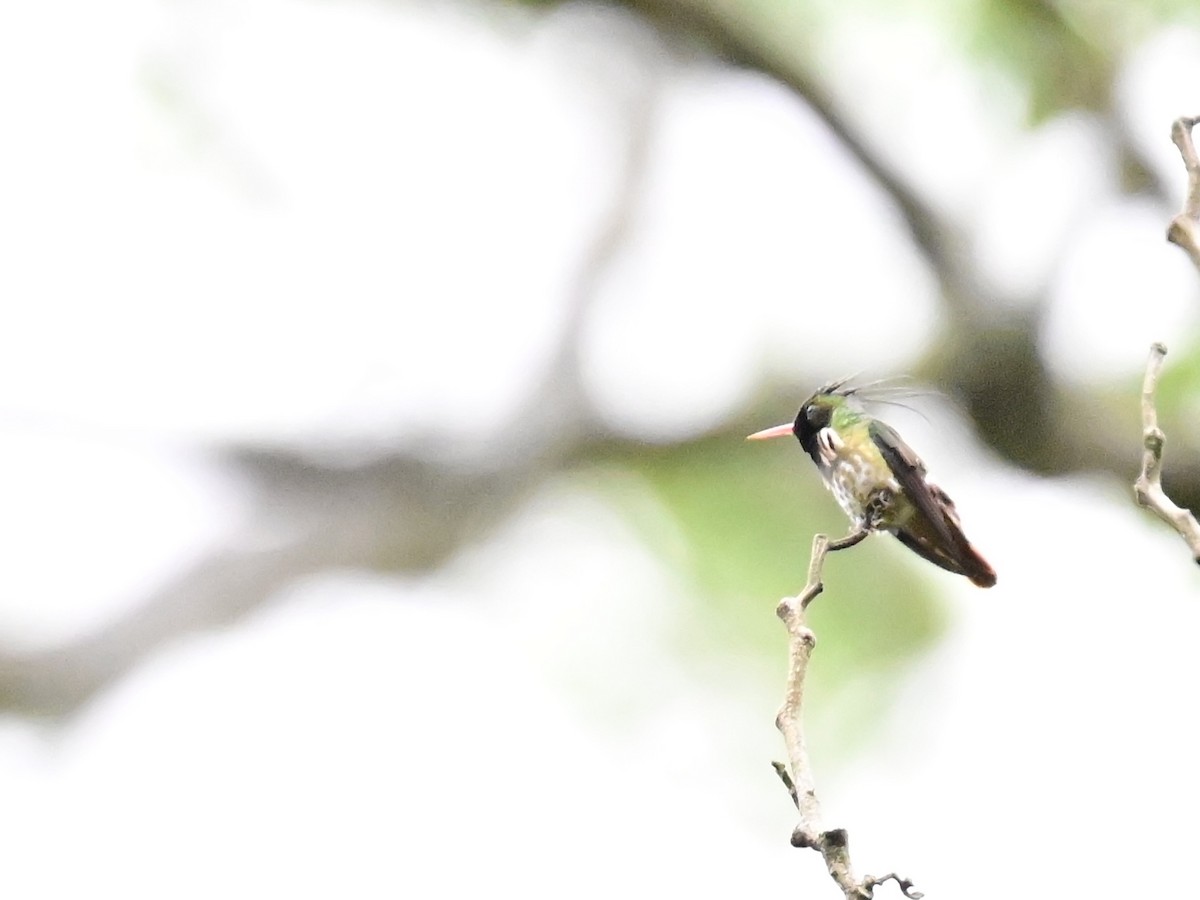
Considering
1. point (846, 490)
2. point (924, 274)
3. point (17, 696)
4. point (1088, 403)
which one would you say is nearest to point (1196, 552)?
point (846, 490)

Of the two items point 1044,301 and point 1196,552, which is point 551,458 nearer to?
point 1044,301

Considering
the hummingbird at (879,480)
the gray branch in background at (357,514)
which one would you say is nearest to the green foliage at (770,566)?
the gray branch in background at (357,514)

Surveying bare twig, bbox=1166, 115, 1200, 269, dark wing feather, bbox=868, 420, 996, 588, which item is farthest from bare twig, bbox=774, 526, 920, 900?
bare twig, bbox=1166, 115, 1200, 269

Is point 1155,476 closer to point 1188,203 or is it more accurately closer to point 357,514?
point 1188,203

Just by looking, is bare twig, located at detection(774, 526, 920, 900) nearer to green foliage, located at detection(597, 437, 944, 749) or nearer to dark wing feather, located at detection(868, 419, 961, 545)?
dark wing feather, located at detection(868, 419, 961, 545)

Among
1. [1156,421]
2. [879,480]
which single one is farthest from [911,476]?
A: [1156,421]
